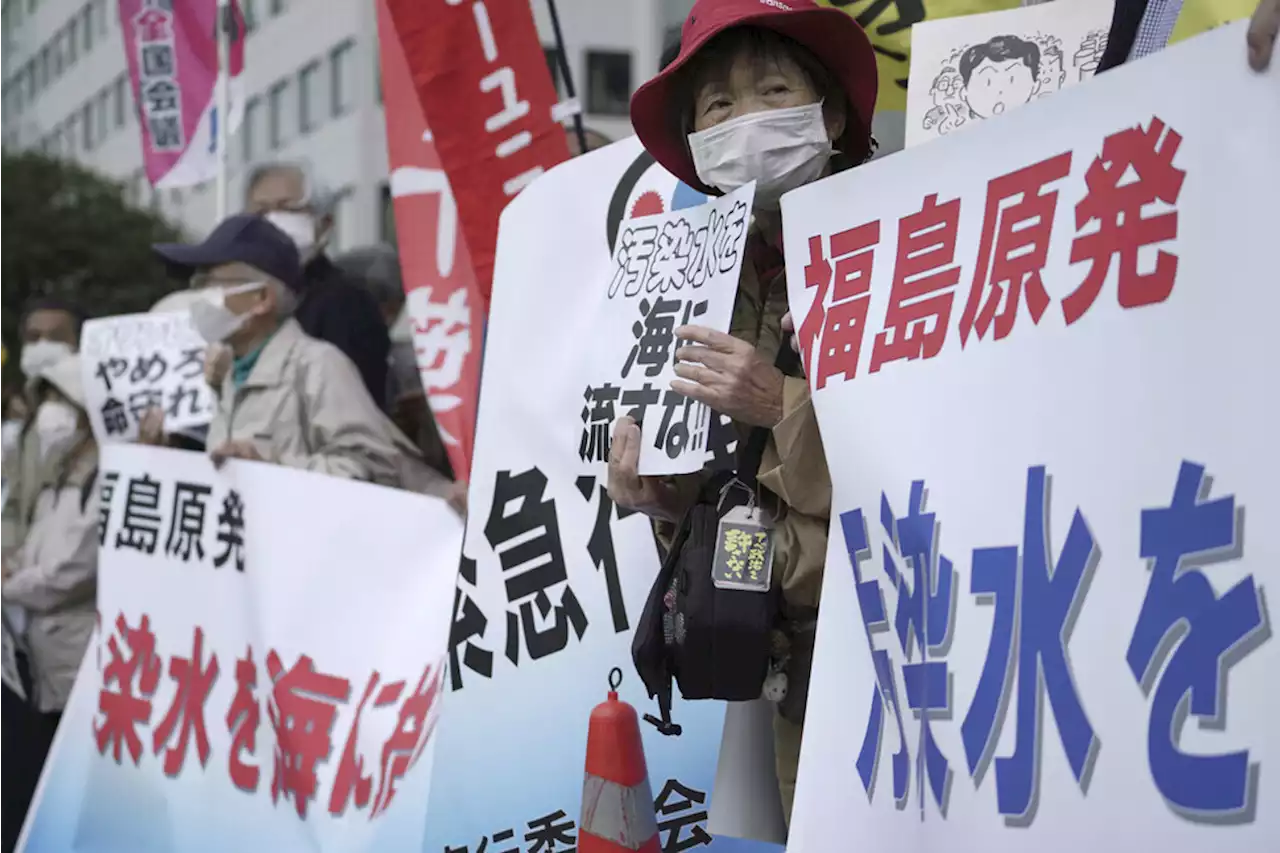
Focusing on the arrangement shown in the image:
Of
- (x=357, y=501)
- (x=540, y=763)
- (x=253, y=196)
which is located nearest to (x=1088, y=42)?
(x=540, y=763)

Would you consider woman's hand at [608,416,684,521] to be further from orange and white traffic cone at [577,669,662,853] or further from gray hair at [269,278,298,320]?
gray hair at [269,278,298,320]

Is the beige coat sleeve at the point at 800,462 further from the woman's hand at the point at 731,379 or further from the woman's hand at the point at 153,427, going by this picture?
the woman's hand at the point at 153,427

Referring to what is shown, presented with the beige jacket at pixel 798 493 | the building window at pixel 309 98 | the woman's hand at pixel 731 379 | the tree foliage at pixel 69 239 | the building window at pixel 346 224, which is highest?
the building window at pixel 309 98

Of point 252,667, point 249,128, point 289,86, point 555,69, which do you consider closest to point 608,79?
point 289,86

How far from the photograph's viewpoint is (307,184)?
6164 millimetres

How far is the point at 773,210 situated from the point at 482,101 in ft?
5.40

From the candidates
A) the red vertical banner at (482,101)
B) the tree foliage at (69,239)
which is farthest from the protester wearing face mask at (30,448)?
the tree foliage at (69,239)

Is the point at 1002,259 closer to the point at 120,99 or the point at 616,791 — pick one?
the point at 616,791

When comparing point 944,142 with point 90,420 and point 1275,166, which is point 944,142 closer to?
point 1275,166

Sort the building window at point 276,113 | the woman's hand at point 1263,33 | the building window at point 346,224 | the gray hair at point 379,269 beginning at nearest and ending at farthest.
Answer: the woman's hand at point 1263,33
the gray hair at point 379,269
the building window at point 346,224
the building window at point 276,113

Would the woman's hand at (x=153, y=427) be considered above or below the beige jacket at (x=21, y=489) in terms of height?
above

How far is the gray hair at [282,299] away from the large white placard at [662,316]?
240cm

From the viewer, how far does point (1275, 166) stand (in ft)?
6.07

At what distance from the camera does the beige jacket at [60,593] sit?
5488 millimetres
